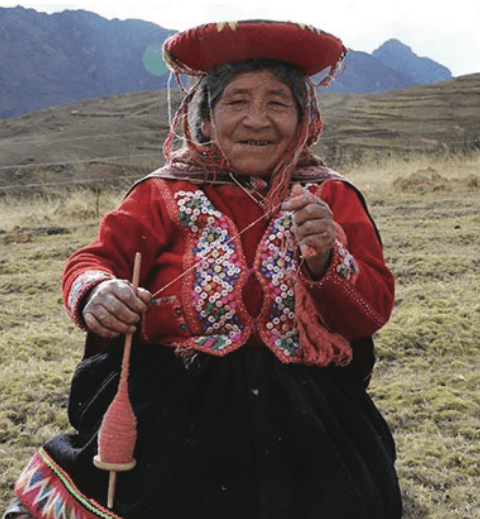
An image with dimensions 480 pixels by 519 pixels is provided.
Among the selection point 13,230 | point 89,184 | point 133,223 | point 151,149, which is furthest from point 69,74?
point 133,223

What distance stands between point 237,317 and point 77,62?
83.2m

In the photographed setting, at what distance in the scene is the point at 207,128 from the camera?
1896 mm

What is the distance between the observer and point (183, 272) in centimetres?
172

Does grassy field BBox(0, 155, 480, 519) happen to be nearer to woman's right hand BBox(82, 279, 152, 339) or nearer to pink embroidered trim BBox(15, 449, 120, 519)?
pink embroidered trim BBox(15, 449, 120, 519)

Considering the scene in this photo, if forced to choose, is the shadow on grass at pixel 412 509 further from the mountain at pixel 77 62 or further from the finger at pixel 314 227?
the mountain at pixel 77 62

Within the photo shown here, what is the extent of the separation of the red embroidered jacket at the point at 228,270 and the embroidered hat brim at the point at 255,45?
1.10ft

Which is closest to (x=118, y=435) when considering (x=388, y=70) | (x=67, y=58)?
(x=67, y=58)

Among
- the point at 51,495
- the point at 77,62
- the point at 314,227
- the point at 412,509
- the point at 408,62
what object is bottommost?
the point at 412,509

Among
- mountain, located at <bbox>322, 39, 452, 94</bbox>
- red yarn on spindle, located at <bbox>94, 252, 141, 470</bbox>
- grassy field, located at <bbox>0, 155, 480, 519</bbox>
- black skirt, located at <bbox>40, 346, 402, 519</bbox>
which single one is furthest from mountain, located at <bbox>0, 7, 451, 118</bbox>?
red yarn on spindle, located at <bbox>94, 252, 141, 470</bbox>

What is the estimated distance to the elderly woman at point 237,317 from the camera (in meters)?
1.45

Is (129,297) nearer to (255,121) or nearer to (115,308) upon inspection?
(115,308)

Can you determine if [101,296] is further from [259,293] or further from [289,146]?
[289,146]

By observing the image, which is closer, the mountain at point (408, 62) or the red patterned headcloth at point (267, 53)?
the red patterned headcloth at point (267, 53)

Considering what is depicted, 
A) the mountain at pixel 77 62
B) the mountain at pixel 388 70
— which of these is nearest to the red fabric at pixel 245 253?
the mountain at pixel 77 62
